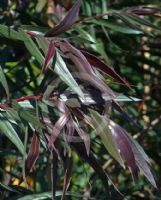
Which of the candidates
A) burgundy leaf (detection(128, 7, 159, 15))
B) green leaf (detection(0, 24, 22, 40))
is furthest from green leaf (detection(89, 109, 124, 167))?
burgundy leaf (detection(128, 7, 159, 15))

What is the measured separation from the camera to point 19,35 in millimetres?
1292

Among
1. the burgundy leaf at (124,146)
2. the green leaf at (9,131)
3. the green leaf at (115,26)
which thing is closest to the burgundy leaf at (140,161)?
the burgundy leaf at (124,146)

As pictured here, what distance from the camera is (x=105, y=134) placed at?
1.15 m

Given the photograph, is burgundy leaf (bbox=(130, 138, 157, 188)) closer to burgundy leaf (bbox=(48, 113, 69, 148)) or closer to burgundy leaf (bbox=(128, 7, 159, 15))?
burgundy leaf (bbox=(48, 113, 69, 148))

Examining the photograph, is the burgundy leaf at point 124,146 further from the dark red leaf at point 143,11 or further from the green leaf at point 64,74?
the dark red leaf at point 143,11

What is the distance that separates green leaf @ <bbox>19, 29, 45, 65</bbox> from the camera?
127cm

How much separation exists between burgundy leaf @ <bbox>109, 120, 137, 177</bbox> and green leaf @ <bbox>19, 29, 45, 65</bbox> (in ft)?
0.72

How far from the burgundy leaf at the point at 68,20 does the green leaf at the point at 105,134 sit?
0.21m

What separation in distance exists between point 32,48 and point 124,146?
0.98ft

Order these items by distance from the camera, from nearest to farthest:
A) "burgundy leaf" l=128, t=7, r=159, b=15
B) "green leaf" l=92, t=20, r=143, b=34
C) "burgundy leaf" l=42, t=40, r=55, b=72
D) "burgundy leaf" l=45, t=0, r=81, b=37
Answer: "burgundy leaf" l=42, t=40, r=55, b=72
"burgundy leaf" l=45, t=0, r=81, b=37
"burgundy leaf" l=128, t=7, r=159, b=15
"green leaf" l=92, t=20, r=143, b=34

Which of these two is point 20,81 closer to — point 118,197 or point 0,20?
point 0,20

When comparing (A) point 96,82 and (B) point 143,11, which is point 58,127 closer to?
(A) point 96,82

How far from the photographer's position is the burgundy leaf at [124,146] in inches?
45.6

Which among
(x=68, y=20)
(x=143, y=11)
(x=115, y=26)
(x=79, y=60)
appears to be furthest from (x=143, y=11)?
(x=79, y=60)
